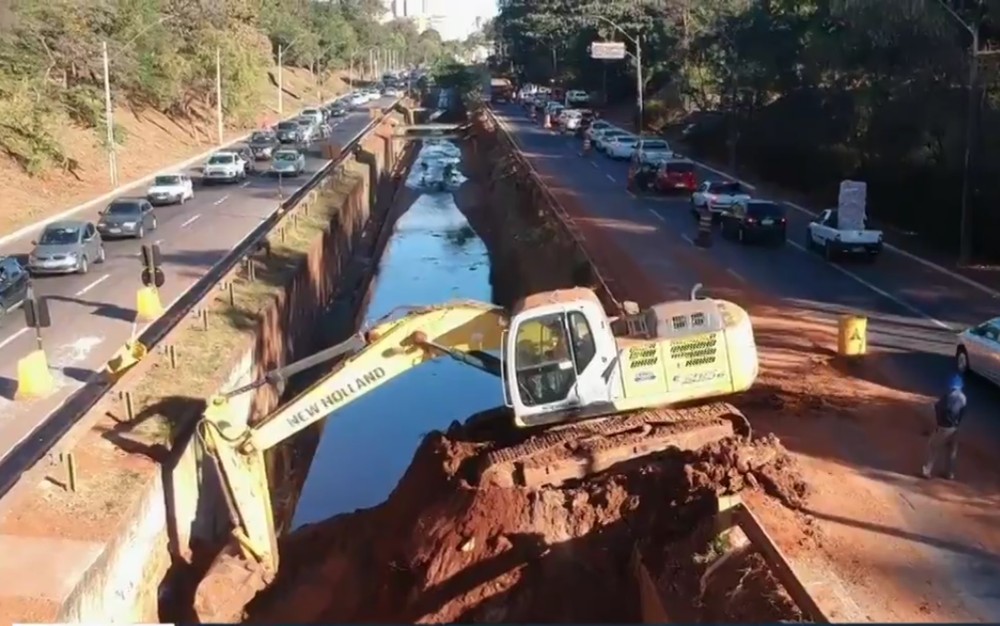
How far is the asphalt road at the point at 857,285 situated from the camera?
23.2 meters

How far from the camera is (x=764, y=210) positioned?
38531 mm

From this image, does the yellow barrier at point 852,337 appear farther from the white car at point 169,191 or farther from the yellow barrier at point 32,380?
the white car at point 169,191

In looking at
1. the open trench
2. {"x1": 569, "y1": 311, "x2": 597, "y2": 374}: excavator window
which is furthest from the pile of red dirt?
{"x1": 569, "y1": 311, "x2": 597, "y2": 374}: excavator window

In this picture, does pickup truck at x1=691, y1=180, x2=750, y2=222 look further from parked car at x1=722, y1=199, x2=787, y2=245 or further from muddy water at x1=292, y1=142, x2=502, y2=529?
muddy water at x1=292, y1=142, x2=502, y2=529

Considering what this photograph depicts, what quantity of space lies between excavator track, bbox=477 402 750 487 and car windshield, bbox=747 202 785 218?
21721 millimetres

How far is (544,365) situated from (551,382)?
0.26 m

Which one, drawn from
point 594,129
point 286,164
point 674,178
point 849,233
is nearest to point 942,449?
point 849,233

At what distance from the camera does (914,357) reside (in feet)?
77.9

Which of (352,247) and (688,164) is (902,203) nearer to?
(688,164)

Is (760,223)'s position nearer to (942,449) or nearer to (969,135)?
(969,135)

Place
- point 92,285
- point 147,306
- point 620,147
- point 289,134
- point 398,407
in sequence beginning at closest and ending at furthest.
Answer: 1. point 147,306
2. point 398,407
3. point 92,285
4. point 620,147
5. point 289,134

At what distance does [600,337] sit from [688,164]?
38246mm

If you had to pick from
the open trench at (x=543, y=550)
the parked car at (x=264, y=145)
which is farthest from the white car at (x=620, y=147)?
the open trench at (x=543, y=550)

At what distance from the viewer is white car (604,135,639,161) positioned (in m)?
69.0
